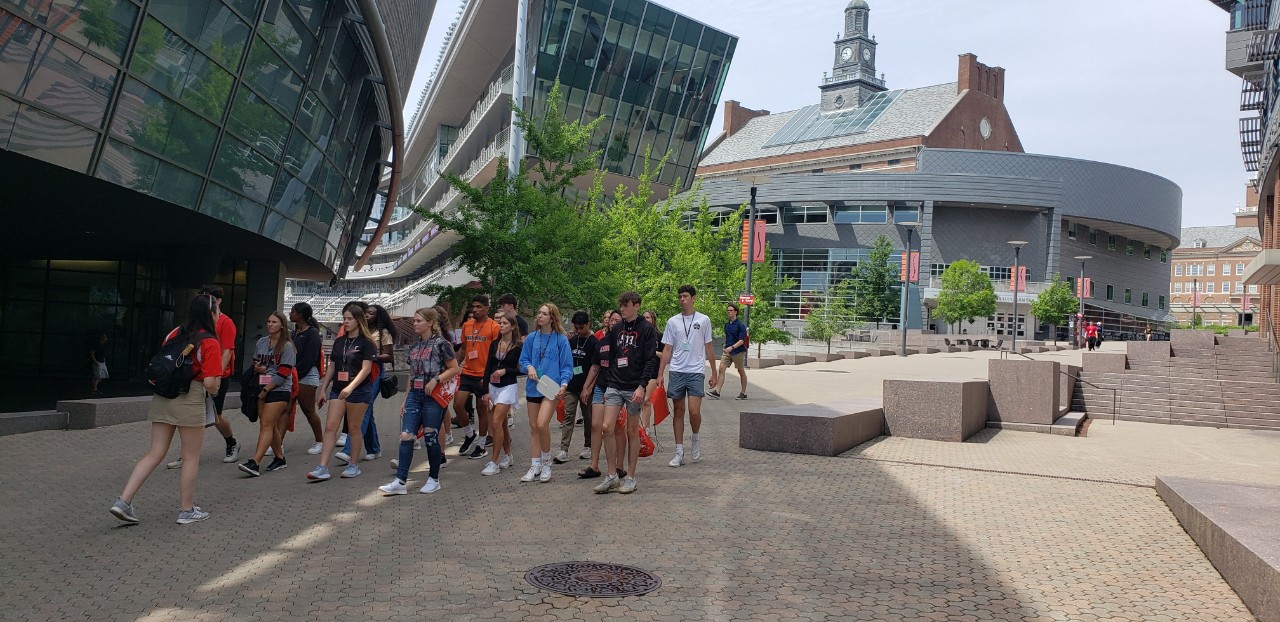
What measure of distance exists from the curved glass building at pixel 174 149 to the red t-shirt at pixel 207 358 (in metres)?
5.48

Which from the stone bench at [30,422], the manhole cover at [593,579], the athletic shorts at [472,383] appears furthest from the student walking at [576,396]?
the stone bench at [30,422]

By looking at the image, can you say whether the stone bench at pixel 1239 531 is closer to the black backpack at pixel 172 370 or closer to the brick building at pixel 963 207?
the black backpack at pixel 172 370

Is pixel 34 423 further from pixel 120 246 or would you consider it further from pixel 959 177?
pixel 959 177

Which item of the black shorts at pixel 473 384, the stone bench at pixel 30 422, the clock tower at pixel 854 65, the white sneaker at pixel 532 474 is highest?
the clock tower at pixel 854 65

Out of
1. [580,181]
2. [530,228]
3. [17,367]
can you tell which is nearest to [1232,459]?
[530,228]

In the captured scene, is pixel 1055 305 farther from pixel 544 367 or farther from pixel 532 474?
pixel 532 474

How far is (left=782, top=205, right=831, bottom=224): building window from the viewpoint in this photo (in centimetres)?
7681

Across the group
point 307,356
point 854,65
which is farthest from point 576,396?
point 854,65

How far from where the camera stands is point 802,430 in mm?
11336

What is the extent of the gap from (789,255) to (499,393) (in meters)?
69.7

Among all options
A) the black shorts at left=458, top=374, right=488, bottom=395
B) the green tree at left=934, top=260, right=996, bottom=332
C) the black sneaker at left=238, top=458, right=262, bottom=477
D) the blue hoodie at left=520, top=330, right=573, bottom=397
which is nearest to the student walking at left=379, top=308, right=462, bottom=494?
the blue hoodie at left=520, top=330, right=573, bottom=397

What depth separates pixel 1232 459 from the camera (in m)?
12.8

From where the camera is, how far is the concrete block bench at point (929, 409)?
13172 millimetres

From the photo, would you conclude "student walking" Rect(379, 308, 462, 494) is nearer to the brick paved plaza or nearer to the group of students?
the group of students
